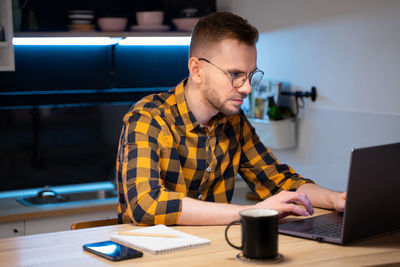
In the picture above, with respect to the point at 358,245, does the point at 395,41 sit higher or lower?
higher

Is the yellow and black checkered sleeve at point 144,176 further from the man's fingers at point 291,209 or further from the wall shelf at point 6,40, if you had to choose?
the wall shelf at point 6,40

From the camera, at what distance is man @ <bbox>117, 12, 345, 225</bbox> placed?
5.36 ft

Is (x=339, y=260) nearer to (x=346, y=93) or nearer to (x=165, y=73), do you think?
(x=346, y=93)

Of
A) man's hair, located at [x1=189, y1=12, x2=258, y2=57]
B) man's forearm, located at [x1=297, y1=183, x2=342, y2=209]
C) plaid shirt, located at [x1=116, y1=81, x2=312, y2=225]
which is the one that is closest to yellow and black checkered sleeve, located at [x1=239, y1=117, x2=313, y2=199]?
plaid shirt, located at [x1=116, y1=81, x2=312, y2=225]

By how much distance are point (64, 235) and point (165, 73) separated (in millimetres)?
2447

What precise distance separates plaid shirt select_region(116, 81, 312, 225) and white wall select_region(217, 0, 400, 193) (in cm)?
74

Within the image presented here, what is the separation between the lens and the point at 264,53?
11.5 feet

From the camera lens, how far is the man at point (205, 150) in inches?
64.3

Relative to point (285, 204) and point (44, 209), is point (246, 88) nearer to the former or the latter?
point (285, 204)

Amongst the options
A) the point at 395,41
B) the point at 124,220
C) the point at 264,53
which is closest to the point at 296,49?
the point at 264,53

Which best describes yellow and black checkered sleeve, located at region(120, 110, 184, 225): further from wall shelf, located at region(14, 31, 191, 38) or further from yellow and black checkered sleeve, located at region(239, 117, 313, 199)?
wall shelf, located at region(14, 31, 191, 38)

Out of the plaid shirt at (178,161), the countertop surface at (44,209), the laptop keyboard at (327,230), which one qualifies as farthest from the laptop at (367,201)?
the countertop surface at (44,209)

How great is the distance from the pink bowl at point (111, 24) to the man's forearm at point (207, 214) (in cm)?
203

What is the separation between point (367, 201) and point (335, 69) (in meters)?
1.54
